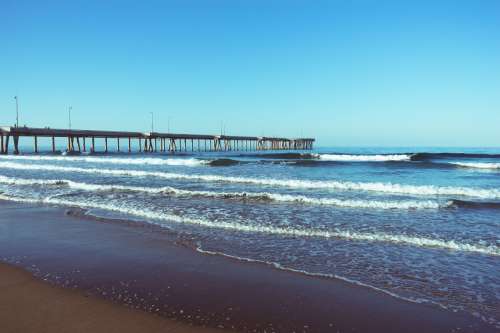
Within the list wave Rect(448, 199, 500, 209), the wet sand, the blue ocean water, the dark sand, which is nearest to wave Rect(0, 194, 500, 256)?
the blue ocean water

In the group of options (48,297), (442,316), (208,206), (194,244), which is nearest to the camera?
(442,316)

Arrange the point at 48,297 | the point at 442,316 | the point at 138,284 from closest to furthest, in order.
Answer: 1. the point at 442,316
2. the point at 48,297
3. the point at 138,284

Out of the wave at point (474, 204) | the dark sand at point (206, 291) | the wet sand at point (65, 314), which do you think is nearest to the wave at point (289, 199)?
the wave at point (474, 204)

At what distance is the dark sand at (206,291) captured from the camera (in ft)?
10.4

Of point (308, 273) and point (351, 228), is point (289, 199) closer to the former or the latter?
point (351, 228)

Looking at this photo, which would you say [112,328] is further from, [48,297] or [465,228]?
[465,228]

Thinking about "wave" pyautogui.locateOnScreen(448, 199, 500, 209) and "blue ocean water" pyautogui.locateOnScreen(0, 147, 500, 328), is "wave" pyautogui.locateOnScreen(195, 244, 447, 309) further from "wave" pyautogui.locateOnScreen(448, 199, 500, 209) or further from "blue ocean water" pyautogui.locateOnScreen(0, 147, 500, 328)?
"wave" pyautogui.locateOnScreen(448, 199, 500, 209)

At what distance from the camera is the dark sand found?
10.4 ft

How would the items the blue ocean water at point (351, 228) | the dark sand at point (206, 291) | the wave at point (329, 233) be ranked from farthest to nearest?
the wave at point (329, 233), the blue ocean water at point (351, 228), the dark sand at point (206, 291)

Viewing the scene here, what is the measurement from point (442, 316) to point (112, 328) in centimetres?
298

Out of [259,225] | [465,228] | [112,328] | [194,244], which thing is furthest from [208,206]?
[112,328]

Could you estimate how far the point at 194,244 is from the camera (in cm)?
582

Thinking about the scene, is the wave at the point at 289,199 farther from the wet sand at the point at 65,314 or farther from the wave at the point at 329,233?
the wet sand at the point at 65,314

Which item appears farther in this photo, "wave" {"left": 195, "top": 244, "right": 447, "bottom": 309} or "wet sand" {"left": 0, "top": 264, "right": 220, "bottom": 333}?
"wave" {"left": 195, "top": 244, "right": 447, "bottom": 309}
